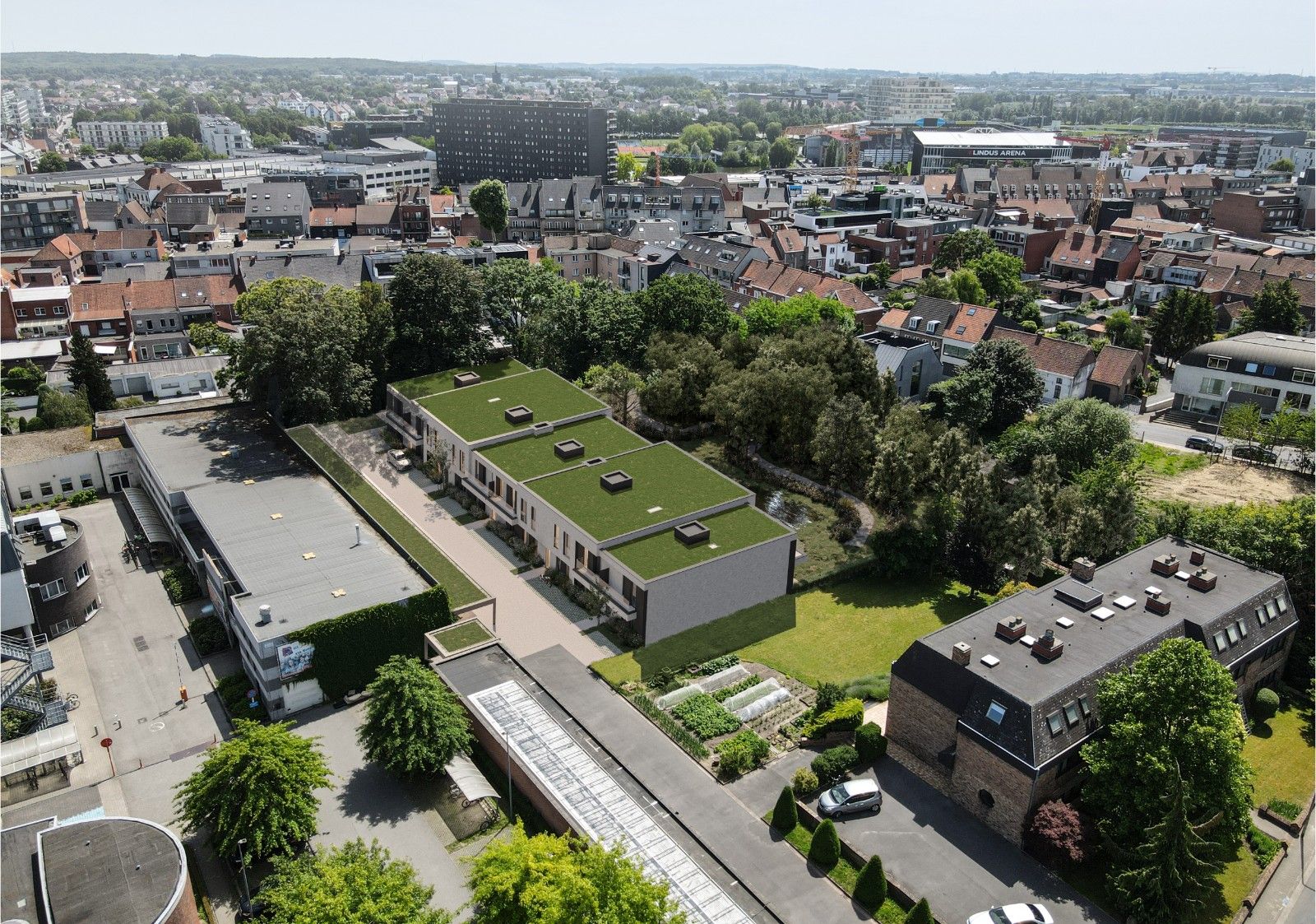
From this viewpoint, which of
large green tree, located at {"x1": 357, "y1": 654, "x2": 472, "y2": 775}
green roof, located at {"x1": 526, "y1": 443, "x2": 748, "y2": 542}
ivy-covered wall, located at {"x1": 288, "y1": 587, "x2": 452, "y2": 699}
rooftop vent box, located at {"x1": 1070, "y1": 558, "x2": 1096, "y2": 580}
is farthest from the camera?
green roof, located at {"x1": 526, "y1": 443, "x2": 748, "y2": 542}

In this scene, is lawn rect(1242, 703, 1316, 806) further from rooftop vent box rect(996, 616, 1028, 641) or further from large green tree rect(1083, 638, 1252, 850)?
rooftop vent box rect(996, 616, 1028, 641)

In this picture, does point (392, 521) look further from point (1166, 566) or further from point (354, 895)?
point (1166, 566)

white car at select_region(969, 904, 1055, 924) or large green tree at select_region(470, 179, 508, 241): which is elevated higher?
large green tree at select_region(470, 179, 508, 241)

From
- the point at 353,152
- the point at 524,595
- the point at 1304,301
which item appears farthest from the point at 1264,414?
the point at 353,152

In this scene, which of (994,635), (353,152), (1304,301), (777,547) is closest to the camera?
(994,635)

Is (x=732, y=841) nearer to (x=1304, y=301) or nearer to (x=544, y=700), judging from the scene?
(x=544, y=700)

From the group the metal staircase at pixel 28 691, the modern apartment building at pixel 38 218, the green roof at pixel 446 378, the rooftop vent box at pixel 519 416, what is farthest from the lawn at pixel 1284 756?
the modern apartment building at pixel 38 218

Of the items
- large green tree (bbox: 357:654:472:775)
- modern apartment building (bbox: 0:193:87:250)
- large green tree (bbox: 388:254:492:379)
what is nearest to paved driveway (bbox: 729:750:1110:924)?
large green tree (bbox: 357:654:472:775)

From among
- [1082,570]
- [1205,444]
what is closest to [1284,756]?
[1082,570]
